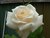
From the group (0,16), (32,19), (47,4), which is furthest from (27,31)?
(47,4)

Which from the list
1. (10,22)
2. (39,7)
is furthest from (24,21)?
(39,7)

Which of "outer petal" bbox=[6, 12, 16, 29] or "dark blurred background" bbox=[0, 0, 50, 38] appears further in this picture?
"dark blurred background" bbox=[0, 0, 50, 38]

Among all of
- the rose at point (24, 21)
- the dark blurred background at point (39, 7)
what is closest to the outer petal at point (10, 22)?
the rose at point (24, 21)

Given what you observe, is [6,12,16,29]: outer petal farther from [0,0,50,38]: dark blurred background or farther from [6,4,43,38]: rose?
[0,0,50,38]: dark blurred background

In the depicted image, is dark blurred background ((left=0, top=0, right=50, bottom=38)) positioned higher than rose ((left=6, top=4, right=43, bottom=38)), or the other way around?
rose ((left=6, top=4, right=43, bottom=38))

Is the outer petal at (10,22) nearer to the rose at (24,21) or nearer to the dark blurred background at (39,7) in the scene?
the rose at (24,21)

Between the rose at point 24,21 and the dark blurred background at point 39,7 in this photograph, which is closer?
the rose at point 24,21

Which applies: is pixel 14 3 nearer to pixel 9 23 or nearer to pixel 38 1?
pixel 38 1

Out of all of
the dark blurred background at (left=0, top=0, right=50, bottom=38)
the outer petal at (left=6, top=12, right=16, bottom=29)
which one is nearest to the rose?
the outer petal at (left=6, top=12, right=16, bottom=29)

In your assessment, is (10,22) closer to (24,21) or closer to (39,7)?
(24,21)

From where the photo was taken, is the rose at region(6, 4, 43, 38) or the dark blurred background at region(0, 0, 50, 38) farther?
the dark blurred background at region(0, 0, 50, 38)

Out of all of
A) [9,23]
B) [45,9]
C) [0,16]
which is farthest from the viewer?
[45,9]
